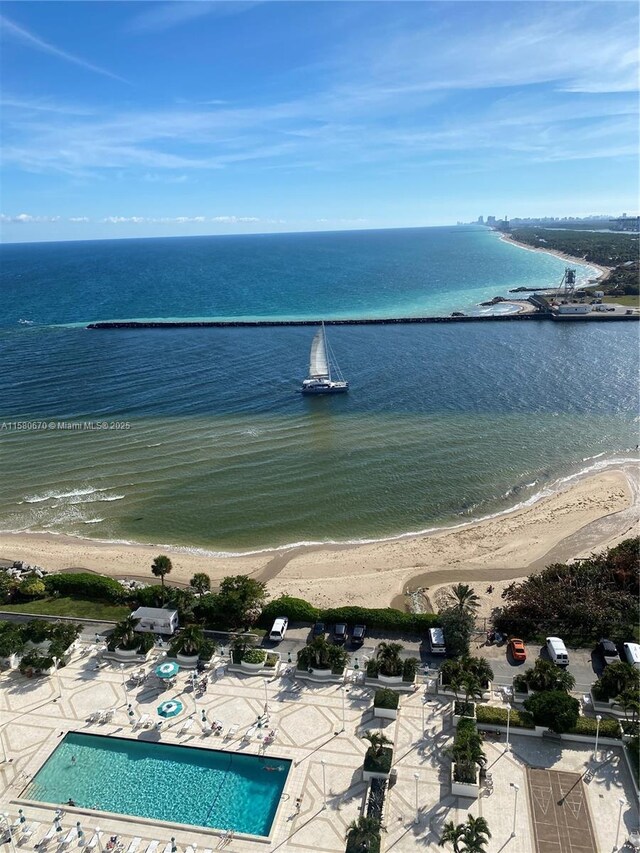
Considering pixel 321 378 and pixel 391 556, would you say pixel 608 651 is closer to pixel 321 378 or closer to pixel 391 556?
pixel 391 556

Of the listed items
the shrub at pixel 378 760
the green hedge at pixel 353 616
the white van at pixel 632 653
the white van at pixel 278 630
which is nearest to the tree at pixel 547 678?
the white van at pixel 632 653

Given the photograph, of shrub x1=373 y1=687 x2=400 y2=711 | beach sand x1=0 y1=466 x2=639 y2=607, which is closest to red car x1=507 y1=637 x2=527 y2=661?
shrub x1=373 y1=687 x2=400 y2=711

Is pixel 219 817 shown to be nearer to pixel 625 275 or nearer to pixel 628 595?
pixel 628 595

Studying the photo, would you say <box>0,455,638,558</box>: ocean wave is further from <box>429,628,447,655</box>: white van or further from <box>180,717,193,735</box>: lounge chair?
<box>180,717,193,735</box>: lounge chair

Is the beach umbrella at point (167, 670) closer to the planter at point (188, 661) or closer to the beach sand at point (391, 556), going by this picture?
the planter at point (188, 661)

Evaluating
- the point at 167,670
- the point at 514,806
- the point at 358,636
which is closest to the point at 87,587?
the point at 167,670

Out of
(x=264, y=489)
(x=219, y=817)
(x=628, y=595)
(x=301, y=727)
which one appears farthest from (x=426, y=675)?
(x=264, y=489)
